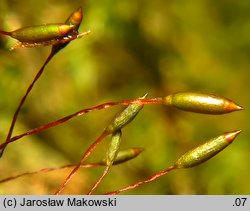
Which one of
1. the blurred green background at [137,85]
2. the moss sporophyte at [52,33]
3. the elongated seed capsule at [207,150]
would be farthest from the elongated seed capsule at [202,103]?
the blurred green background at [137,85]

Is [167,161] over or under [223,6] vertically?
under

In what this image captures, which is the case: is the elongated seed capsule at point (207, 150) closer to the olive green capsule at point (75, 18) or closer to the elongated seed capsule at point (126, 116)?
the elongated seed capsule at point (126, 116)

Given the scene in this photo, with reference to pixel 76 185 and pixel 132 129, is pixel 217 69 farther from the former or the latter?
pixel 76 185

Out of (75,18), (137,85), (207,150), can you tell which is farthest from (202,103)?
(137,85)

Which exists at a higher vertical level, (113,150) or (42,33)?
(42,33)

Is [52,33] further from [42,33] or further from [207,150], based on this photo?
[207,150]
